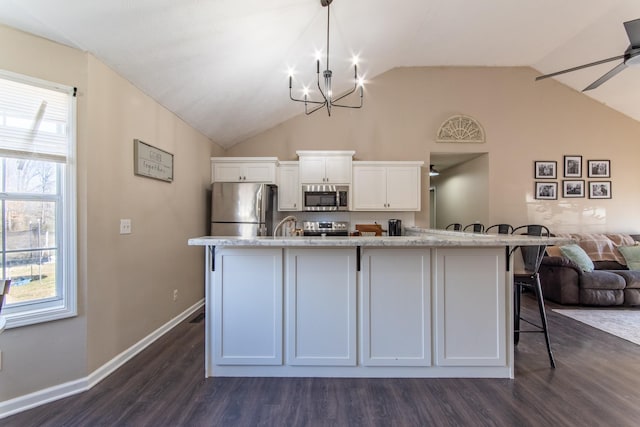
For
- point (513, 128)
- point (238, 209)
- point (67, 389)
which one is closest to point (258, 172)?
point (238, 209)

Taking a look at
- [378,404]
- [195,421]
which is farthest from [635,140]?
[195,421]

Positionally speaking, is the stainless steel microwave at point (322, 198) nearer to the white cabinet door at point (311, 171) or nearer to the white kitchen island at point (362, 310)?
the white cabinet door at point (311, 171)

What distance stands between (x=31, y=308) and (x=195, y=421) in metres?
1.30

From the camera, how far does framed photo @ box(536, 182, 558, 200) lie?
4812 mm

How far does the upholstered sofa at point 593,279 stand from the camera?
3.68m

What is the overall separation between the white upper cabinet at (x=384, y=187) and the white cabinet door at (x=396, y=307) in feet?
7.61

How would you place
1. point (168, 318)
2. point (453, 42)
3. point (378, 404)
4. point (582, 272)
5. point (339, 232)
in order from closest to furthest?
point (378, 404) → point (168, 318) → point (582, 272) → point (453, 42) → point (339, 232)

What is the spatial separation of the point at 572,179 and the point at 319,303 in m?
5.32

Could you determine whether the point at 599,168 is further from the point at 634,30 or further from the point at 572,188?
the point at 634,30

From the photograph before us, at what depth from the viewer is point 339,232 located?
448 centimetres

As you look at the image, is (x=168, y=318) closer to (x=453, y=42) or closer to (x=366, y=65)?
(x=366, y=65)

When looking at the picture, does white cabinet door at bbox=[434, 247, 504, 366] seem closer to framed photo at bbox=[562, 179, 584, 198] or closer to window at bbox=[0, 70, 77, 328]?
window at bbox=[0, 70, 77, 328]

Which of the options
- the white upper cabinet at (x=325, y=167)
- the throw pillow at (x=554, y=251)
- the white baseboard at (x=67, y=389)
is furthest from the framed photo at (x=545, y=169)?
the white baseboard at (x=67, y=389)

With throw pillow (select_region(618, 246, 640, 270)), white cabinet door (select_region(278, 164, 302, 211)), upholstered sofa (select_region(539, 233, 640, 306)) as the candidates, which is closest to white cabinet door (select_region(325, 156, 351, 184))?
white cabinet door (select_region(278, 164, 302, 211))
